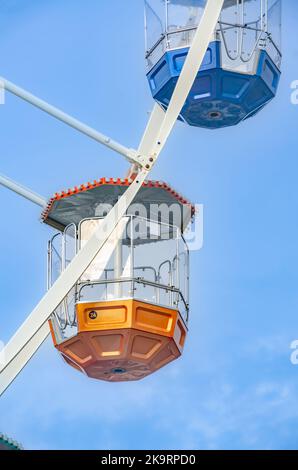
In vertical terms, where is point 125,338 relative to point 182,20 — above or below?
below

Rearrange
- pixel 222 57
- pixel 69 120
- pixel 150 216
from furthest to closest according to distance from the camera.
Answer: pixel 150 216, pixel 222 57, pixel 69 120

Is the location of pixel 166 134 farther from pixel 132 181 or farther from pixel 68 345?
pixel 68 345

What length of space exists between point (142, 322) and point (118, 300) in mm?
616

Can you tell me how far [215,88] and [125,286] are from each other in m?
4.14

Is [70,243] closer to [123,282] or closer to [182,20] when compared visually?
[123,282]

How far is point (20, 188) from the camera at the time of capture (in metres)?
47.3

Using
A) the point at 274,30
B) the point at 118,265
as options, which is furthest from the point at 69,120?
the point at 274,30

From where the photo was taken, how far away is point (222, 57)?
44969mm

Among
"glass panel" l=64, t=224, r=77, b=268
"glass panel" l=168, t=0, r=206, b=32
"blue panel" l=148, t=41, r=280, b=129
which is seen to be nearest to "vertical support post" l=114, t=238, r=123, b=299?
"glass panel" l=64, t=224, r=77, b=268

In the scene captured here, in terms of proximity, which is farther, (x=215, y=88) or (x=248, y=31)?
(x=248, y=31)
